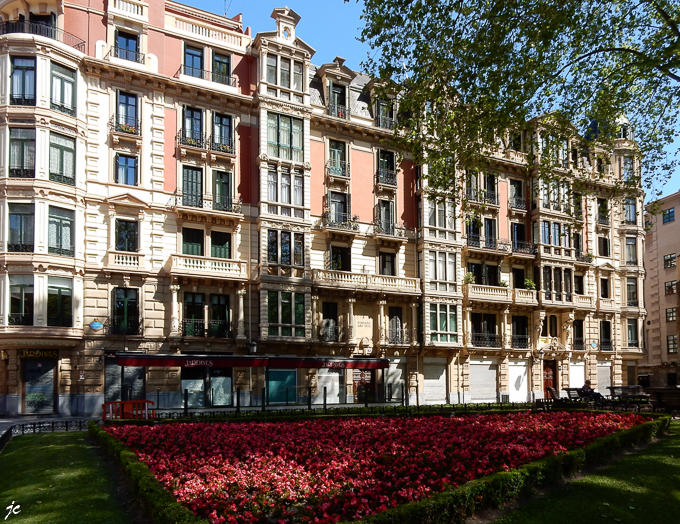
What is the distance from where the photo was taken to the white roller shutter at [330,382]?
37.4 meters

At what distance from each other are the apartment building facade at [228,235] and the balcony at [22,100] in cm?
10

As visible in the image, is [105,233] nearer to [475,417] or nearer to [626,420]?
[475,417]

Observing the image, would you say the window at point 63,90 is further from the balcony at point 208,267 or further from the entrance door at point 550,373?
the entrance door at point 550,373

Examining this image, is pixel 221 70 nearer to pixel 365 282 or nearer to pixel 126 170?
pixel 126 170

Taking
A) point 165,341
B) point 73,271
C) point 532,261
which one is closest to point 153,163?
point 73,271

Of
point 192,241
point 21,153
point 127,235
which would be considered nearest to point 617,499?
point 192,241

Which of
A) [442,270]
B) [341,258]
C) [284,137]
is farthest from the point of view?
[442,270]

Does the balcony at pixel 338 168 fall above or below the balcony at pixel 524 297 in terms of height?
above

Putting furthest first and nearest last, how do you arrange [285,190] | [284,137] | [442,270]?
[442,270] → [284,137] → [285,190]

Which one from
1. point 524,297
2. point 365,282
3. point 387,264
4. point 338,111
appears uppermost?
point 338,111

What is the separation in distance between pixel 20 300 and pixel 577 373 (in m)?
40.0

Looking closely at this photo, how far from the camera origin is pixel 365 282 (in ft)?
127

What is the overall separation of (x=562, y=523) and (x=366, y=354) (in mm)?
28861

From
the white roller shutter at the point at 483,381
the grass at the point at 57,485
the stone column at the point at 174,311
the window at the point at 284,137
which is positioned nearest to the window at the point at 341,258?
the window at the point at 284,137
